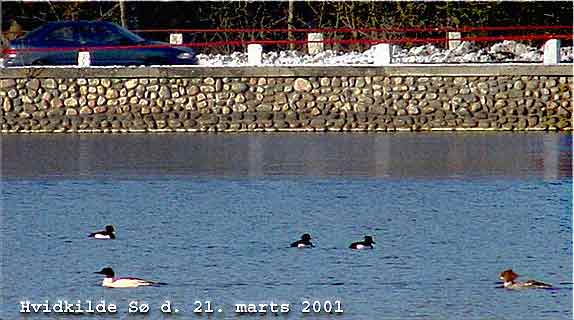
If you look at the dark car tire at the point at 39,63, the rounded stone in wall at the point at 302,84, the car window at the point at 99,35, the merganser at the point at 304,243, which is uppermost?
the car window at the point at 99,35

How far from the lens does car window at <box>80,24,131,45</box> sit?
115 ft

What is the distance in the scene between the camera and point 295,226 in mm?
17328

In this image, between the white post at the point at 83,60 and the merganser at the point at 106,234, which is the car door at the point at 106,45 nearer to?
the white post at the point at 83,60

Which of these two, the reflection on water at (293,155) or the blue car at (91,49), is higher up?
the blue car at (91,49)

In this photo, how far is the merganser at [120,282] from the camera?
13523 mm

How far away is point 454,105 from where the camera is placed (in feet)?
105

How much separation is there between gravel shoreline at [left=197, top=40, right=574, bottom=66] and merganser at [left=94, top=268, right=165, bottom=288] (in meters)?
19.7

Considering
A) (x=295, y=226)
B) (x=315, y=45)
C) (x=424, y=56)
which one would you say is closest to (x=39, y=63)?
(x=315, y=45)

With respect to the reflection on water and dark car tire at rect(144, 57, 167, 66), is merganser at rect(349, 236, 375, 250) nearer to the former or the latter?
the reflection on water

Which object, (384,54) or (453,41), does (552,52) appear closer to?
(384,54)

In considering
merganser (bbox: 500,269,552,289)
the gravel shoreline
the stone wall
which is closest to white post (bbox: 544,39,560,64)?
the stone wall

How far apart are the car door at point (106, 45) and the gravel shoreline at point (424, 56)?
1402 mm

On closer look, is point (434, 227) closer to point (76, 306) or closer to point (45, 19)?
point (76, 306)

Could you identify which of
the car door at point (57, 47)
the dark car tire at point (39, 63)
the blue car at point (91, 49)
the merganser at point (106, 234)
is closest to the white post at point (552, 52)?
the blue car at point (91, 49)
